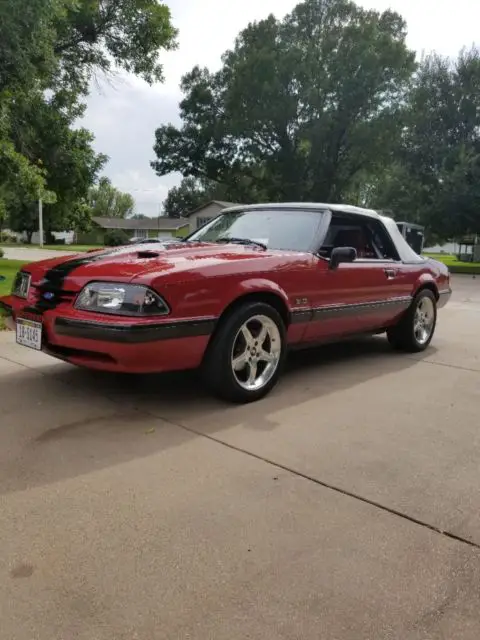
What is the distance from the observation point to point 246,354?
403cm

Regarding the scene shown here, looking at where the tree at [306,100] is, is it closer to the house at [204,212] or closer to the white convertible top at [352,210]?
the house at [204,212]

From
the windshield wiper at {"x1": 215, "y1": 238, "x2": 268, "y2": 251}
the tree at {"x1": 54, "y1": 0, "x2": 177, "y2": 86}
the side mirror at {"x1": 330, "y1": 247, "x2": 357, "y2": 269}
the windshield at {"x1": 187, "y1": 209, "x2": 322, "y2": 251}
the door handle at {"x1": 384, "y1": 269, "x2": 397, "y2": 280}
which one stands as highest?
the tree at {"x1": 54, "y1": 0, "x2": 177, "y2": 86}

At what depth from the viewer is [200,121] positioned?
3759 centimetres

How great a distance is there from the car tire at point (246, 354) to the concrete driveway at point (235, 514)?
0.16 meters

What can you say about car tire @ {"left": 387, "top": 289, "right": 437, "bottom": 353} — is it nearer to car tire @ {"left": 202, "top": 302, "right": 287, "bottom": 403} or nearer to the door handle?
the door handle

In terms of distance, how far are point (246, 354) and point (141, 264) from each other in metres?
1.01

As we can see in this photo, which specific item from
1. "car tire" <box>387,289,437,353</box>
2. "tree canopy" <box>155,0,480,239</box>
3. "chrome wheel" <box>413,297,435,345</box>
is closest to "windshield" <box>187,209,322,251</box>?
"car tire" <box>387,289,437,353</box>

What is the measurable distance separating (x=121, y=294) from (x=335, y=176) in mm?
32939

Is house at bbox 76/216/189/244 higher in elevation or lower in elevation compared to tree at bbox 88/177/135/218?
lower

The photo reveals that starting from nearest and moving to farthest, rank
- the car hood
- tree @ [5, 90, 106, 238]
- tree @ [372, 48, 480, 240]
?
the car hood, tree @ [5, 90, 106, 238], tree @ [372, 48, 480, 240]

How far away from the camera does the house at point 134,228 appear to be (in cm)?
7619

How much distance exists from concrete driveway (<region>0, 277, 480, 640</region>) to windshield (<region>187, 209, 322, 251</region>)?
131 centimetres

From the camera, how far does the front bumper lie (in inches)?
134

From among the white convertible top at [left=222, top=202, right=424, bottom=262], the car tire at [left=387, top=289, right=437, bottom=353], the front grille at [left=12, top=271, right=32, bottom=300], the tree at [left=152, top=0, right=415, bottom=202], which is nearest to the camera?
the front grille at [left=12, top=271, right=32, bottom=300]
